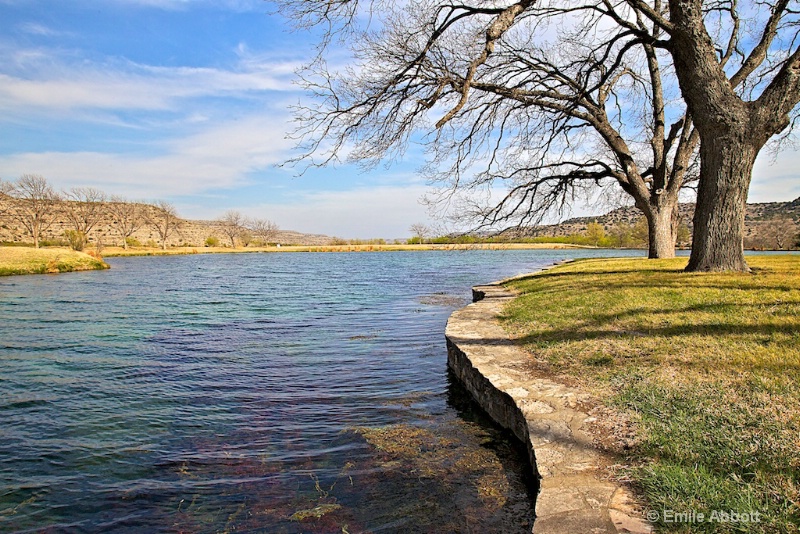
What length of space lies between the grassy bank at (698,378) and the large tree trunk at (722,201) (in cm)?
69

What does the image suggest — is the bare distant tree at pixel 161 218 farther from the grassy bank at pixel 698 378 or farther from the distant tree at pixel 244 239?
the grassy bank at pixel 698 378

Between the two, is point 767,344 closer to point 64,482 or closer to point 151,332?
Answer: point 64,482

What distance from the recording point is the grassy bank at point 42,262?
98.4 ft

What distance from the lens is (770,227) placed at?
4522cm

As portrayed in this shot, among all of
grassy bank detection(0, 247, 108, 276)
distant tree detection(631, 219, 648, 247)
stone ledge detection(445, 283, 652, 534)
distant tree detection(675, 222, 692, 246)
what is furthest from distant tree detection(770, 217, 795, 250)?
grassy bank detection(0, 247, 108, 276)

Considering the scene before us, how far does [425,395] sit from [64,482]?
4074 mm

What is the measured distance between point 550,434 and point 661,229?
504 inches

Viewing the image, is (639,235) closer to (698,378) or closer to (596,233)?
(596,233)

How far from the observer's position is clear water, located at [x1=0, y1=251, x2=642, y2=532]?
353 centimetres

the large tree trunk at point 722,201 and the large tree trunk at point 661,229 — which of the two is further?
the large tree trunk at point 661,229

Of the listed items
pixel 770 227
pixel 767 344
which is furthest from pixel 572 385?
pixel 770 227

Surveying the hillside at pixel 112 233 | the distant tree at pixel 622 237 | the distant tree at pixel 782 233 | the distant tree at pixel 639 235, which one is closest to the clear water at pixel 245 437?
the distant tree at pixel 782 233

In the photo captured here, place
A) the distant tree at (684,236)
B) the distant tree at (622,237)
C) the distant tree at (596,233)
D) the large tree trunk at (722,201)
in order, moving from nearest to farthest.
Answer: the large tree trunk at (722,201), the distant tree at (684,236), the distant tree at (622,237), the distant tree at (596,233)

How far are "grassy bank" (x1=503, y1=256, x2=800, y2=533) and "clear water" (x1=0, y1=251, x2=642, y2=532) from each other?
1.10 meters
